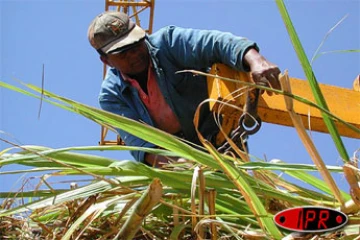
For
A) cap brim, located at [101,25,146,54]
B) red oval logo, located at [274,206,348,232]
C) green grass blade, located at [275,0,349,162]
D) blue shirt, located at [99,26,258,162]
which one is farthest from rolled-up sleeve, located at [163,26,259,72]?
red oval logo, located at [274,206,348,232]

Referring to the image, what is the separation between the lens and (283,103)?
277cm

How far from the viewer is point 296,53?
1.53 m

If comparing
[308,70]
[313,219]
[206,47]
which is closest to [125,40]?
[206,47]

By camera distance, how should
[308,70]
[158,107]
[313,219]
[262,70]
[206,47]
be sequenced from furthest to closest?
[158,107], [206,47], [262,70], [308,70], [313,219]

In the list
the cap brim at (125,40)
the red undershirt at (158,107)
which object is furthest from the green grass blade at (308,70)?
the cap brim at (125,40)

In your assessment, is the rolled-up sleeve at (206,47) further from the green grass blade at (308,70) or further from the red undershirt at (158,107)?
the green grass blade at (308,70)

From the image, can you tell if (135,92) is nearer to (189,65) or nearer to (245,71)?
(189,65)

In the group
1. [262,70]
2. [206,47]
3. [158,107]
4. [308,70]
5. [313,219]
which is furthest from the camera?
[158,107]

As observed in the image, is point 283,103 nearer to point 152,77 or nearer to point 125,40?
point 152,77

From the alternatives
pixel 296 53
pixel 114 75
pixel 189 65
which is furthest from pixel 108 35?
pixel 296 53

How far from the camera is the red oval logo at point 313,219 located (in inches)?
51.9

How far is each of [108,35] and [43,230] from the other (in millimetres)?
2093

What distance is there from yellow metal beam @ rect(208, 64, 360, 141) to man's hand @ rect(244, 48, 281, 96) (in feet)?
0.20

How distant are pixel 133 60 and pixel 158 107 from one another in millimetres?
299
